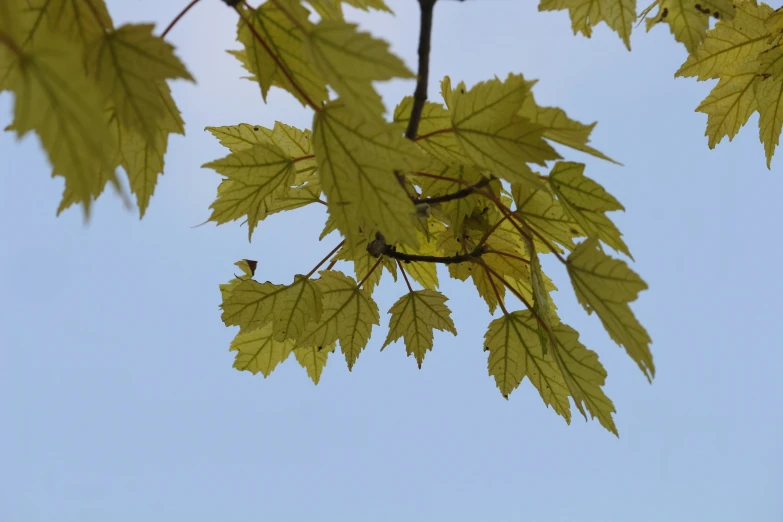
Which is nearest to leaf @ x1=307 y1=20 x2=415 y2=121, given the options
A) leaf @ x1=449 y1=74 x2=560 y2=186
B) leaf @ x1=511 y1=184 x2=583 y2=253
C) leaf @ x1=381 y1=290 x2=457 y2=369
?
leaf @ x1=449 y1=74 x2=560 y2=186

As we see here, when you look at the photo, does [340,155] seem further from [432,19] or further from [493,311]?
[493,311]

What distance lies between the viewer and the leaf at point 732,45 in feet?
4.04

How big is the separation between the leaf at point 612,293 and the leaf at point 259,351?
2.33 ft

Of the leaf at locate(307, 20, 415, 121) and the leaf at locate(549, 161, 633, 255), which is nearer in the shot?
the leaf at locate(307, 20, 415, 121)

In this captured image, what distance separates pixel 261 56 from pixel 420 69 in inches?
10.0

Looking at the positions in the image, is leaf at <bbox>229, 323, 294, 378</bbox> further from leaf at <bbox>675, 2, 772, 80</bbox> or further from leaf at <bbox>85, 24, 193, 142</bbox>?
leaf at <bbox>675, 2, 772, 80</bbox>

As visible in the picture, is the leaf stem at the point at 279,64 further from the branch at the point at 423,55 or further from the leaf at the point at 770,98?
the leaf at the point at 770,98

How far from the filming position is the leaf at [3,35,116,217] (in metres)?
0.52

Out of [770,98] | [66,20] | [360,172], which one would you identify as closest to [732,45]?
[770,98]

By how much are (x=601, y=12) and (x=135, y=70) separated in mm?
763

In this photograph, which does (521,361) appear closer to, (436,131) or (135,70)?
(436,131)

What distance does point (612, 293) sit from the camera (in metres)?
0.75

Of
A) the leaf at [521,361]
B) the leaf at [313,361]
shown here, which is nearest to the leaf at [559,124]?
the leaf at [521,361]

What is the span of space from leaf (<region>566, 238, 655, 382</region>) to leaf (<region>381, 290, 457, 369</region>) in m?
0.34
